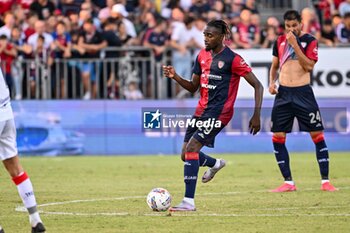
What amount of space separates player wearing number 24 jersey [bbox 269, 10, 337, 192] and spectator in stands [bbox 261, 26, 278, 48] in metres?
9.09

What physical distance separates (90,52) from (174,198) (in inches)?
432

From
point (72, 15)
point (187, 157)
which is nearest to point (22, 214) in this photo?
point (187, 157)

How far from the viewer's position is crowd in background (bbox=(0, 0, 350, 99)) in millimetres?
24125

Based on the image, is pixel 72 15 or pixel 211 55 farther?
pixel 72 15

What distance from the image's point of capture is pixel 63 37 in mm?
24484

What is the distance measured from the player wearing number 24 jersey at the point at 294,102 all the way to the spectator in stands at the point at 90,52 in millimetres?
9850

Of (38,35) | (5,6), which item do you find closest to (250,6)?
(38,35)

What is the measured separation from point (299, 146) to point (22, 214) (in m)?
13.1

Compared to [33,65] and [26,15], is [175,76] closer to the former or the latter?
[33,65]

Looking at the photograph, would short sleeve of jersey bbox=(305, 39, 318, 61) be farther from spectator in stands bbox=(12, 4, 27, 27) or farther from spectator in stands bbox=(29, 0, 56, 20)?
spectator in stands bbox=(29, 0, 56, 20)

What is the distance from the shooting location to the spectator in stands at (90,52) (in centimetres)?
2420

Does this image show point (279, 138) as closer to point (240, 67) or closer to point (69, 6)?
point (240, 67)

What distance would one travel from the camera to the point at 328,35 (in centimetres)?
2502

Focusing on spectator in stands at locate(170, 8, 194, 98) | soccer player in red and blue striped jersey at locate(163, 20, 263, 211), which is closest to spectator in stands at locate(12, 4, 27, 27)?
spectator in stands at locate(170, 8, 194, 98)
